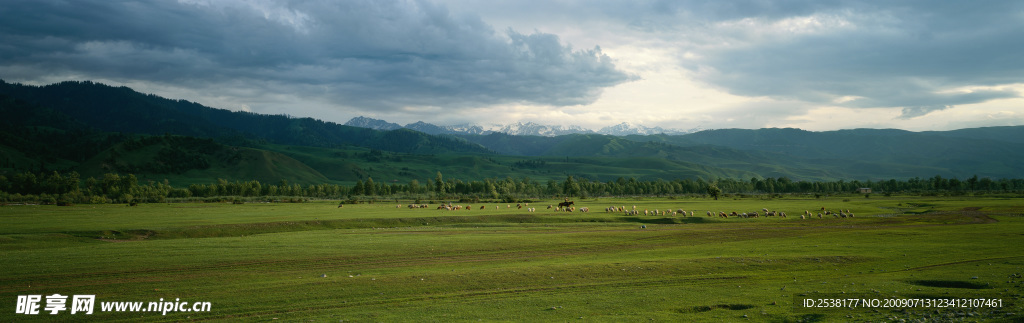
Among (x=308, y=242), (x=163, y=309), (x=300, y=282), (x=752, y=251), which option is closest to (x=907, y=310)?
(x=752, y=251)

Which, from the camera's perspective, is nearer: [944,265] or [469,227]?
[944,265]

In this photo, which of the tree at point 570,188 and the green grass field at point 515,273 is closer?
the green grass field at point 515,273

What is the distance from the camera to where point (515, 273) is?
25203 mm

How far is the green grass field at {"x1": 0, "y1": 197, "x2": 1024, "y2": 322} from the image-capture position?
57.8 feet

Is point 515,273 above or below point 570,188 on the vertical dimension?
above

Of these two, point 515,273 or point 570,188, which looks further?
point 570,188

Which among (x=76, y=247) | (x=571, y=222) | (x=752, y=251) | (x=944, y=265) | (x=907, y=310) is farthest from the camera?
(x=571, y=222)

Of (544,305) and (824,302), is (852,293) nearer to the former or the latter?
(824,302)

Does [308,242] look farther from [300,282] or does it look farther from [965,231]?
[965,231]

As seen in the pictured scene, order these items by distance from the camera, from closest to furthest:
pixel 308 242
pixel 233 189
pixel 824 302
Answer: pixel 824 302
pixel 308 242
pixel 233 189

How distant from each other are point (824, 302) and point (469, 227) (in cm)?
4005

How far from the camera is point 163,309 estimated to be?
18.5 metres

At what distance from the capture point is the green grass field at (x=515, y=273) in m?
17.6

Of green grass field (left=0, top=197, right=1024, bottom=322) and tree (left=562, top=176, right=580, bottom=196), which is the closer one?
green grass field (left=0, top=197, right=1024, bottom=322)
